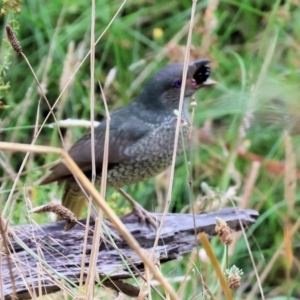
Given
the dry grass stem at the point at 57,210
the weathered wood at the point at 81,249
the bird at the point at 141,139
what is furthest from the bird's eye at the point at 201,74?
the dry grass stem at the point at 57,210

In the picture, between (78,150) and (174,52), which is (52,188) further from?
(174,52)

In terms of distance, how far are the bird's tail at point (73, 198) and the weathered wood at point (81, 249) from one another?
22 centimetres

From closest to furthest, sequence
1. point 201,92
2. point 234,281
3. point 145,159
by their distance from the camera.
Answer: point 234,281 → point 145,159 → point 201,92

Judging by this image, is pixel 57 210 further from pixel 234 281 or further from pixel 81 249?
pixel 81 249

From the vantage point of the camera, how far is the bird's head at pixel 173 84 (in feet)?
9.31

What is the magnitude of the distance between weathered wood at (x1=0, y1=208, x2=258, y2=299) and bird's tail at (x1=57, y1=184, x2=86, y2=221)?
8.7 inches

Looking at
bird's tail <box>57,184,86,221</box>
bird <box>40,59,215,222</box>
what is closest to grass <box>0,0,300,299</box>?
bird's tail <box>57,184,86,221</box>

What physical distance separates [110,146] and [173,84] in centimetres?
37

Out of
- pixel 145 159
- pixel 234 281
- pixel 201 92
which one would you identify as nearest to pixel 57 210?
pixel 234 281

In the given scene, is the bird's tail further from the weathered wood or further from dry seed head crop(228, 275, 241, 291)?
dry seed head crop(228, 275, 241, 291)

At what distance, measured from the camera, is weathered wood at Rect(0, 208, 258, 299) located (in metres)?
1.97

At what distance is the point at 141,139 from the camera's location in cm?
290

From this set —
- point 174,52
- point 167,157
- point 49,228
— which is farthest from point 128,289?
point 174,52

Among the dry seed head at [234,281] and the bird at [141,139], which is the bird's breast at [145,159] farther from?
the dry seed head at [234,281]
